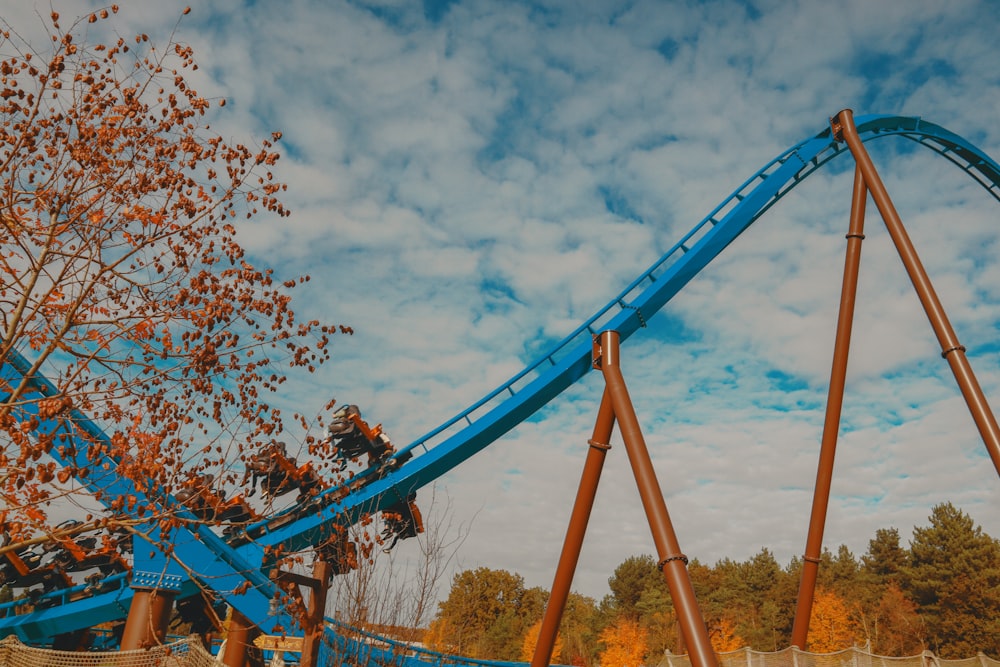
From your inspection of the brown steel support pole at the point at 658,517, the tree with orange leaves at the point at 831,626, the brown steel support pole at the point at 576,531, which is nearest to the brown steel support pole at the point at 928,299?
the brown steel support pole at the point at 658,517

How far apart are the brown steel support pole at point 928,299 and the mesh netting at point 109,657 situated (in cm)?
713

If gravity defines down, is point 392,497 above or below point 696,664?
above

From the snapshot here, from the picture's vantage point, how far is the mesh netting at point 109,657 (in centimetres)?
472

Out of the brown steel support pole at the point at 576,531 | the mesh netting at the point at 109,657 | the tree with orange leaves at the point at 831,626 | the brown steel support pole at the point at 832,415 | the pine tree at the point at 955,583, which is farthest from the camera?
the tree with orange leaves at the point at 831,626

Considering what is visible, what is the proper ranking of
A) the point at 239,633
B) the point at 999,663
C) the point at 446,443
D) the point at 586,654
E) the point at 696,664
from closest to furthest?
the point at 696,664 < the point at 239,633 < the point at 446,443 < the point at 999,663 < the point at 586,654

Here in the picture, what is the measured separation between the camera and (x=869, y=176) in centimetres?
916

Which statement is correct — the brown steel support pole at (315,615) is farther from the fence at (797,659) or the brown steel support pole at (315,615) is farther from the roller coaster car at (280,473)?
the fence at (797,659)

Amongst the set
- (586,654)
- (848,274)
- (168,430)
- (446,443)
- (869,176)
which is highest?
(869,176)

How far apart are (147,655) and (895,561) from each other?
159 ft

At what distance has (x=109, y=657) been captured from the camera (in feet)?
16.9

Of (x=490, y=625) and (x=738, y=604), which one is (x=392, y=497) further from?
(x=490, y=625)

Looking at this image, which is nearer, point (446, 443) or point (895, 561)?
point (446, 443)

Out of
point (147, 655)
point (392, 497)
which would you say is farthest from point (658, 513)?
point (392, 497)

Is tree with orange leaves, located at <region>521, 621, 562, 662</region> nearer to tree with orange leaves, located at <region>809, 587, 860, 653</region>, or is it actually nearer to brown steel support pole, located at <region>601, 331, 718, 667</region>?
tree with orange leaves, located at <region>809, 587, 860, 653</region>
